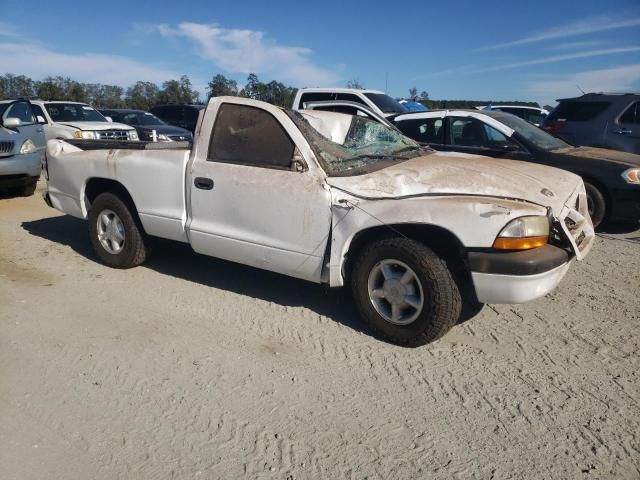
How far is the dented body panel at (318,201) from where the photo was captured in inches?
132

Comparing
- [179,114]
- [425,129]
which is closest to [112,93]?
[179,114]

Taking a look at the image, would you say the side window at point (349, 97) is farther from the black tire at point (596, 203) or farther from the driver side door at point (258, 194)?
the driver side door at point (258, 194)

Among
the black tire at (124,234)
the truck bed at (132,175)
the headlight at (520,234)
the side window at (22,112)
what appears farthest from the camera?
the side window at (22,112)

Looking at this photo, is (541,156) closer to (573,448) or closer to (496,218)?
(496,218)

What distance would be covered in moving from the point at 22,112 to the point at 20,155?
209 cm

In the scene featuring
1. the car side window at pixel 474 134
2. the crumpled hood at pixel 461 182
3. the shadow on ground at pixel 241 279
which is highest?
the car side window at pixel 474 134

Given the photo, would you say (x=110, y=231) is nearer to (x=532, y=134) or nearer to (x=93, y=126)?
(x=532, y=134)

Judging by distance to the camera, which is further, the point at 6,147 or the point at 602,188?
the point at 6,147

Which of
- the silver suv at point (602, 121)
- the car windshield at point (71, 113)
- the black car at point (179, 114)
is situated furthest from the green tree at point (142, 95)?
the silver suv at point (602, 121)

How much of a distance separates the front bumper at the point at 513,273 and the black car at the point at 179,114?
52.9ft

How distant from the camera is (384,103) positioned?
1130 cm

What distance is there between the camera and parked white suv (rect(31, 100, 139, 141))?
11.0 m

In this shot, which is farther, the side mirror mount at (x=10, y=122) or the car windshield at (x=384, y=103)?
the car windshield at (x=384, y=103)

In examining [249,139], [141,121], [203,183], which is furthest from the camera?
[141,121]
